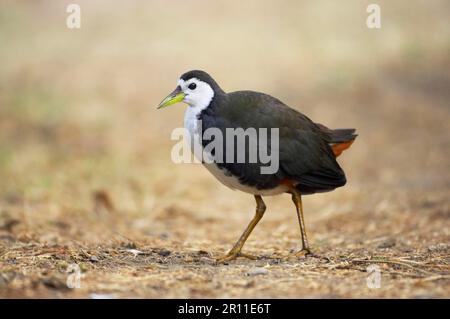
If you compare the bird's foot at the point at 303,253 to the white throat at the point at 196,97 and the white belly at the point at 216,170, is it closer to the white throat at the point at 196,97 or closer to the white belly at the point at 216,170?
the white belly at the point at 216,170

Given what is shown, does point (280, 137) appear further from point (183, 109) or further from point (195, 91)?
point (183, 109)

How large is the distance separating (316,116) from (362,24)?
4.61 meters

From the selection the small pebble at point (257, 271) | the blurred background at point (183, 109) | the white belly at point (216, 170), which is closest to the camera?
the small pebble at point (257, 271)

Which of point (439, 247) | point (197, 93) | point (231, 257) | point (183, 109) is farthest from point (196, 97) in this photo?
point (183, 109)

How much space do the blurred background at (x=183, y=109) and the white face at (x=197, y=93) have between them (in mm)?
1385

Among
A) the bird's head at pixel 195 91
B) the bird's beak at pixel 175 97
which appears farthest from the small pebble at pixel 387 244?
the bird's beak at pixel 175 97

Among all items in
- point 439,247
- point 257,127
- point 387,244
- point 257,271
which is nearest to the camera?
point 257,271

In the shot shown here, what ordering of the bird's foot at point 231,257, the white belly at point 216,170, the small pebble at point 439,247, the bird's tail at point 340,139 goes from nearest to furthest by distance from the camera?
the white belly at point 216,170, the bird's foot at point 231,257, the small pebble at point 439,247, the bird's tail at point 340,139

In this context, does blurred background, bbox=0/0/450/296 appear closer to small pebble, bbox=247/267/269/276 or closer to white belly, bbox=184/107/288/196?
white belly, bbox=184/107/288/196

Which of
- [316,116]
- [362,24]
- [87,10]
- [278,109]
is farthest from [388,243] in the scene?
[87,10]

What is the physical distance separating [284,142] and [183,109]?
7.15 m

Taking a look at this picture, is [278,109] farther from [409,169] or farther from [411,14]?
[411,14]

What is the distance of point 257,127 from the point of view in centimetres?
518

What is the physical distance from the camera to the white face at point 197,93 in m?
5.24
